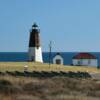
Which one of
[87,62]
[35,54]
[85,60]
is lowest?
[87,62]

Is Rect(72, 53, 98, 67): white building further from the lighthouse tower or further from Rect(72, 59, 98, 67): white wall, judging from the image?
the lighthouse tower

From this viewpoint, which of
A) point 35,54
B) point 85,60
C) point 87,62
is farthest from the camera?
point 87,62

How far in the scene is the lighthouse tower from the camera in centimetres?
8875

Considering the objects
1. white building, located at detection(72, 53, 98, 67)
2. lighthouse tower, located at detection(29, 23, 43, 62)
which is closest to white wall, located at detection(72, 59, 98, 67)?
white building, located at detection(72, 53, 98, 67)

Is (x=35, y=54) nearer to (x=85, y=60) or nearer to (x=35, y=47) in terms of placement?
(x=35, y=47)

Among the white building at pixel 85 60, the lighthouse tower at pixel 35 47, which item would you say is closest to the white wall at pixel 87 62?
the white building at pixel 85 60

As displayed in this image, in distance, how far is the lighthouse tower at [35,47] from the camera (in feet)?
291

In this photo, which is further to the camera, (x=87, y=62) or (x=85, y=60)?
(x=87, y=62)

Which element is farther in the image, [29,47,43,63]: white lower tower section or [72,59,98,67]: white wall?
[72,59,98,67]: white wall

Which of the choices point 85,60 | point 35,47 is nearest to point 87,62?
point 85,60

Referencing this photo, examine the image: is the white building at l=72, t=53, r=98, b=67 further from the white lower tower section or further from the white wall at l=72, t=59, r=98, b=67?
the white lower tower section

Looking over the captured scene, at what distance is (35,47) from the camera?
8956cm

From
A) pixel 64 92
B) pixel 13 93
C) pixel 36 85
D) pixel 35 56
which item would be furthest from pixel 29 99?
pixel 35 56

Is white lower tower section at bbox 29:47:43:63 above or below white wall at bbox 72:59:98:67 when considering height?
above
